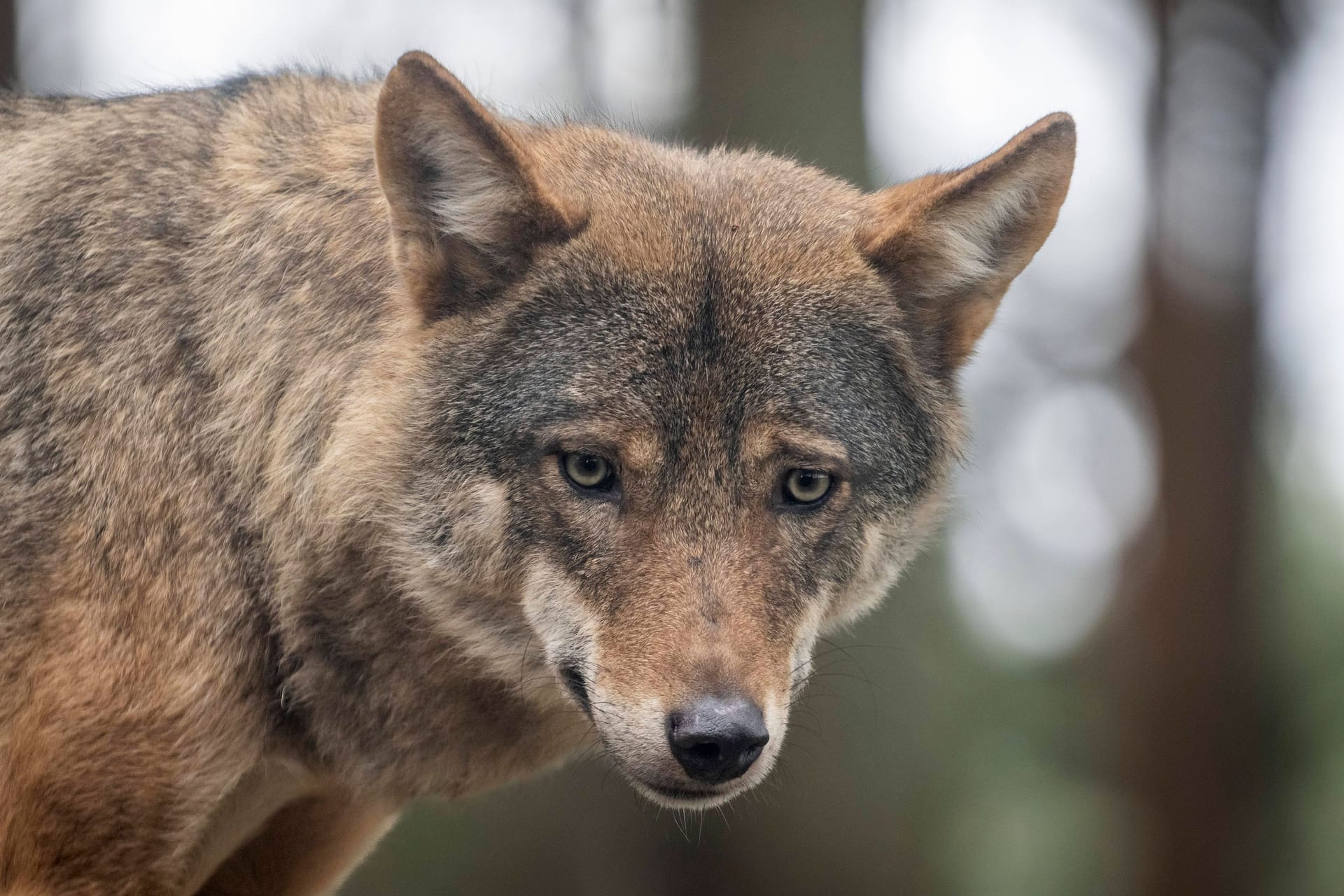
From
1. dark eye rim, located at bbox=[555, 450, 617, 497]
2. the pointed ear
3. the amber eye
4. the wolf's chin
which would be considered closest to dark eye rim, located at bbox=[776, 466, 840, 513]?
the amber eye

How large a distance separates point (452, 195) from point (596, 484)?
0.88 meters

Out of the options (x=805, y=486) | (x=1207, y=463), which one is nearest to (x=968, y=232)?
(x=805, y=486)

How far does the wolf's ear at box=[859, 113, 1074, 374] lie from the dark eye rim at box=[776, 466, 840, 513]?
0.74 meters

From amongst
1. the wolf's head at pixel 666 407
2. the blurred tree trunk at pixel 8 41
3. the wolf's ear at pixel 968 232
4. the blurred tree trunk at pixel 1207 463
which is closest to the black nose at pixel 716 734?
the wolf's head at pixel 666 407

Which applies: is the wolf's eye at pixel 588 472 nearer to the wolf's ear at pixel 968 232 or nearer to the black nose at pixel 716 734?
the black nose at pixel 716 734

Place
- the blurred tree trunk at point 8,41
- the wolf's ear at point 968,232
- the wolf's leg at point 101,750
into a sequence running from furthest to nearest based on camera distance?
the blurred tree trunk at point 8,41, the wolf's ear at point 968,232, the wolf's leg at point 101,750

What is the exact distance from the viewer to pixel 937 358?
4.01m

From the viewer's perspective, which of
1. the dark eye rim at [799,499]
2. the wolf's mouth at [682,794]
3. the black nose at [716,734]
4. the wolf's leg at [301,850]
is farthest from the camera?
the wolf's leg at [301,850]

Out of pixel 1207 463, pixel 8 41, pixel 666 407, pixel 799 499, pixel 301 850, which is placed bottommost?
pixel 301 850

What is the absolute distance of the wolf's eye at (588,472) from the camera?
10.8 ft

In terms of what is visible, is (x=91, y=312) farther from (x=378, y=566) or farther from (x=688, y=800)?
(x=688, y=800)

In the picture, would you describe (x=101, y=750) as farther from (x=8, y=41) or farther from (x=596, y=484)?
(x=8, y=41)

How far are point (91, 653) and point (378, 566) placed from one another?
0.77 meters

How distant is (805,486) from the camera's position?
3.42 m
